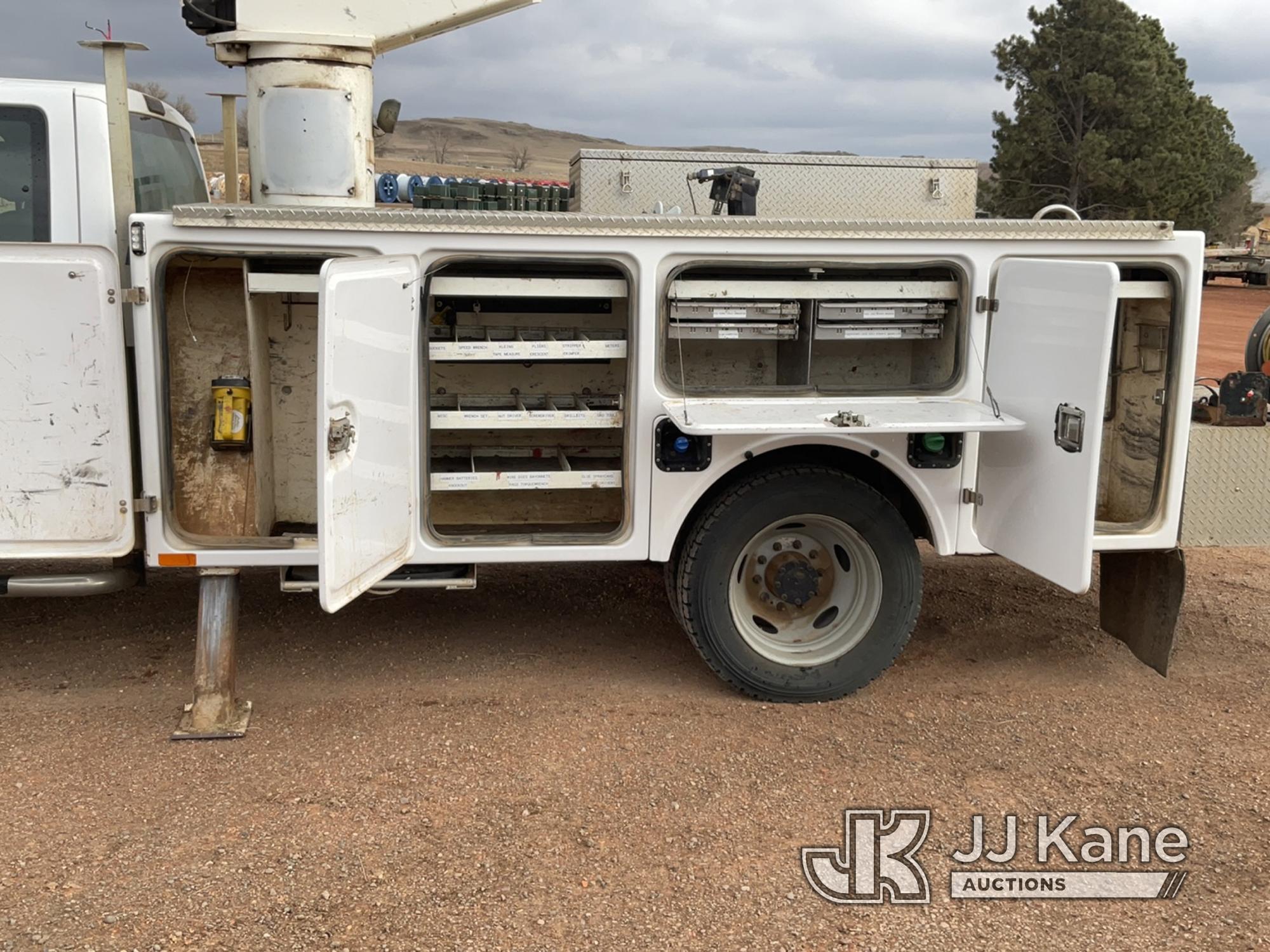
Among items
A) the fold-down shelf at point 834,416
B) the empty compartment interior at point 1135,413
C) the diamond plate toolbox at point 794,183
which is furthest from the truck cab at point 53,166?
the empty compartment interior at point 1135,413

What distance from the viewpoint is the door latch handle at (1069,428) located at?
422cm

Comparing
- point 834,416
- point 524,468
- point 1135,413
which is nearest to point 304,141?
point 524,468

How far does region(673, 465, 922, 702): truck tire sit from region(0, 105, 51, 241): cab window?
2.68 meters

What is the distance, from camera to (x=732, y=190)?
16.6 ft

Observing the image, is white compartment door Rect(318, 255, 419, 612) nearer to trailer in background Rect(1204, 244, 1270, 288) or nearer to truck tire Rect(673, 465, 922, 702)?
truck tire Rect(673, 465, 922, 702)

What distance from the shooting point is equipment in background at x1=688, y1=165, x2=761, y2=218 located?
16.6 feet

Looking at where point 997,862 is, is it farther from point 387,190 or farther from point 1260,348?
point 387,190

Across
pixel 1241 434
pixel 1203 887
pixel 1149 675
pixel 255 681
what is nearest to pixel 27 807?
pixel 255 681

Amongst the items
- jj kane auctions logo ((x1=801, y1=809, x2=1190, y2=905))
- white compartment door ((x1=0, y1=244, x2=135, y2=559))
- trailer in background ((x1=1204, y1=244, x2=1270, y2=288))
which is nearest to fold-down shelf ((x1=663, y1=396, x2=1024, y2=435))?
jj kane auctions logo ((x1=801, y1=809, x2=1190, y2=905))

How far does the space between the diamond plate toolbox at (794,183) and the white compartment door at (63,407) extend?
218 centimetres

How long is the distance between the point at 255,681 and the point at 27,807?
3.81ft

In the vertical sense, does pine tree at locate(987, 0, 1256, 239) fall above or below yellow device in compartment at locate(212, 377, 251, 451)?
above

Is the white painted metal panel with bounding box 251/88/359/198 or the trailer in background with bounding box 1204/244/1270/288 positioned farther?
the trailer in background with bounding box 1204/244/1270/288

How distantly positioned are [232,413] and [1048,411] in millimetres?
3037
